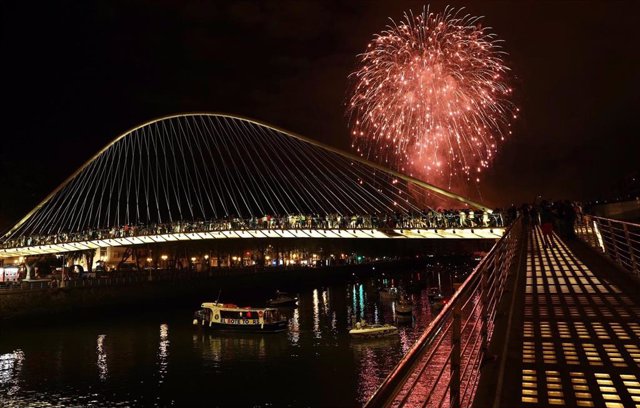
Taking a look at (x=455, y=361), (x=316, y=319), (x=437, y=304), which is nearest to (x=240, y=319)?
(x=316, y=319)

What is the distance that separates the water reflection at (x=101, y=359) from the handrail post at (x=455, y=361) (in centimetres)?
2445

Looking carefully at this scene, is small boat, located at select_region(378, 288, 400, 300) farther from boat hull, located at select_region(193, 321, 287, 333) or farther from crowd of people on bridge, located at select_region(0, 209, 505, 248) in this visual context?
boat hull, located at select_region(193, 321, 287, 333)

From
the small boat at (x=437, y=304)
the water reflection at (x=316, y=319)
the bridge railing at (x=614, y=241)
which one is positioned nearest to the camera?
the bridge railing at (x=614, y=241)

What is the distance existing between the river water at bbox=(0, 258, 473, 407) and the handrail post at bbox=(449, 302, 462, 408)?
17.6 metres

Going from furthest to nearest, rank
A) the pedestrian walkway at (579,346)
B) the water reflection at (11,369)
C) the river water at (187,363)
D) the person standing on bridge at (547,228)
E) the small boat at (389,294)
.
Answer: the small boat at (389,294)
the water reflection at (11,369)
the river water at (187,363)
the person standing on bridge at (547,228)
the pedestrian walkway at (579,346)

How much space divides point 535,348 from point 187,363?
953 inches

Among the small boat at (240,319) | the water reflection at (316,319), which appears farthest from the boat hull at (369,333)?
the small boat at (240,319)

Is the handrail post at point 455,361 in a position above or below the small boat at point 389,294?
above

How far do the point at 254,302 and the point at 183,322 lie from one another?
50.0 feet

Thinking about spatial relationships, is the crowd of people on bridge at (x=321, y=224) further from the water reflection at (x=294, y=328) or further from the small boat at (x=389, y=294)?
the small boat at (x=389, y=294)

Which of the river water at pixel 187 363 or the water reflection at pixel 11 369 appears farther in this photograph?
the water reflection at pixel 11 369

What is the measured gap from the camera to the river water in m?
20.7

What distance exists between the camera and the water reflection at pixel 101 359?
79.6 feet

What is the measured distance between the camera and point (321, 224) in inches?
1598
